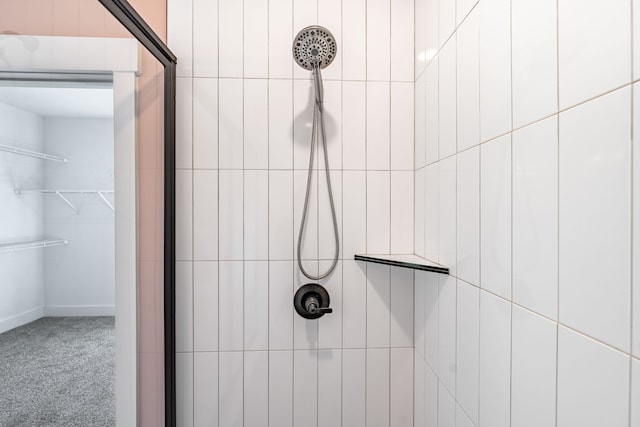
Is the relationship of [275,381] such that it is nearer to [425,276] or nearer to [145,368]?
[145,368]

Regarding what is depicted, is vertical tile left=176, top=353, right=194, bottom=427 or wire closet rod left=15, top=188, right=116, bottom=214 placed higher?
wire closet rod left=15, top=188, right=116, bottom=214

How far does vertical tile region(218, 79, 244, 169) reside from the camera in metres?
1.29

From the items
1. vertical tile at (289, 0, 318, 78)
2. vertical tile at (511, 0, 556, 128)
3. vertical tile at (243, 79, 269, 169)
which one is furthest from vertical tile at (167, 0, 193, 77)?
vertical tile at (511, 0, 556, 128)

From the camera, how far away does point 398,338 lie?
1343 mm

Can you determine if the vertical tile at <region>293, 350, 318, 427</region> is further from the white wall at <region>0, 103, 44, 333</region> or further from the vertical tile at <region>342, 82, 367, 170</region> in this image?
the white wall at <region>0, 103, 44, 333</region>

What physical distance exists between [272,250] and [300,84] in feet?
2.18

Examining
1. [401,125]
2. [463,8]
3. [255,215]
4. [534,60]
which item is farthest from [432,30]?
[255,215]

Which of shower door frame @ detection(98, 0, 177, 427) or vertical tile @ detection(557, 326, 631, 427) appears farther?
shower door frame @ detection(98, 0, 177, 427)

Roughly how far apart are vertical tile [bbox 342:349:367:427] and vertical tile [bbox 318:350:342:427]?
0.09 feet

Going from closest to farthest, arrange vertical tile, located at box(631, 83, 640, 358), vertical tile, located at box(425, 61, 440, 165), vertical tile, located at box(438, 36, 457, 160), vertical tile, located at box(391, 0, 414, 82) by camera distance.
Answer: vertical tile, located at box(631, 83, 640, 358) → vertical tile, located at box(438, 36, 457, 160) → vertical tile, located at box(425, 61, 440, 165) → vertical tile, located at box(391, 0, 414, 82)

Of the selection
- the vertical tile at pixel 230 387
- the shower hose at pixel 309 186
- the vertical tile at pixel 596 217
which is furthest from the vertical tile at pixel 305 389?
the vertical tile at pixel 596 217

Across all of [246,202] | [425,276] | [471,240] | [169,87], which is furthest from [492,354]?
[169,87]

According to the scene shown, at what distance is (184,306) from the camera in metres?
1.30

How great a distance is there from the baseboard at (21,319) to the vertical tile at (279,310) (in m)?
0.74
